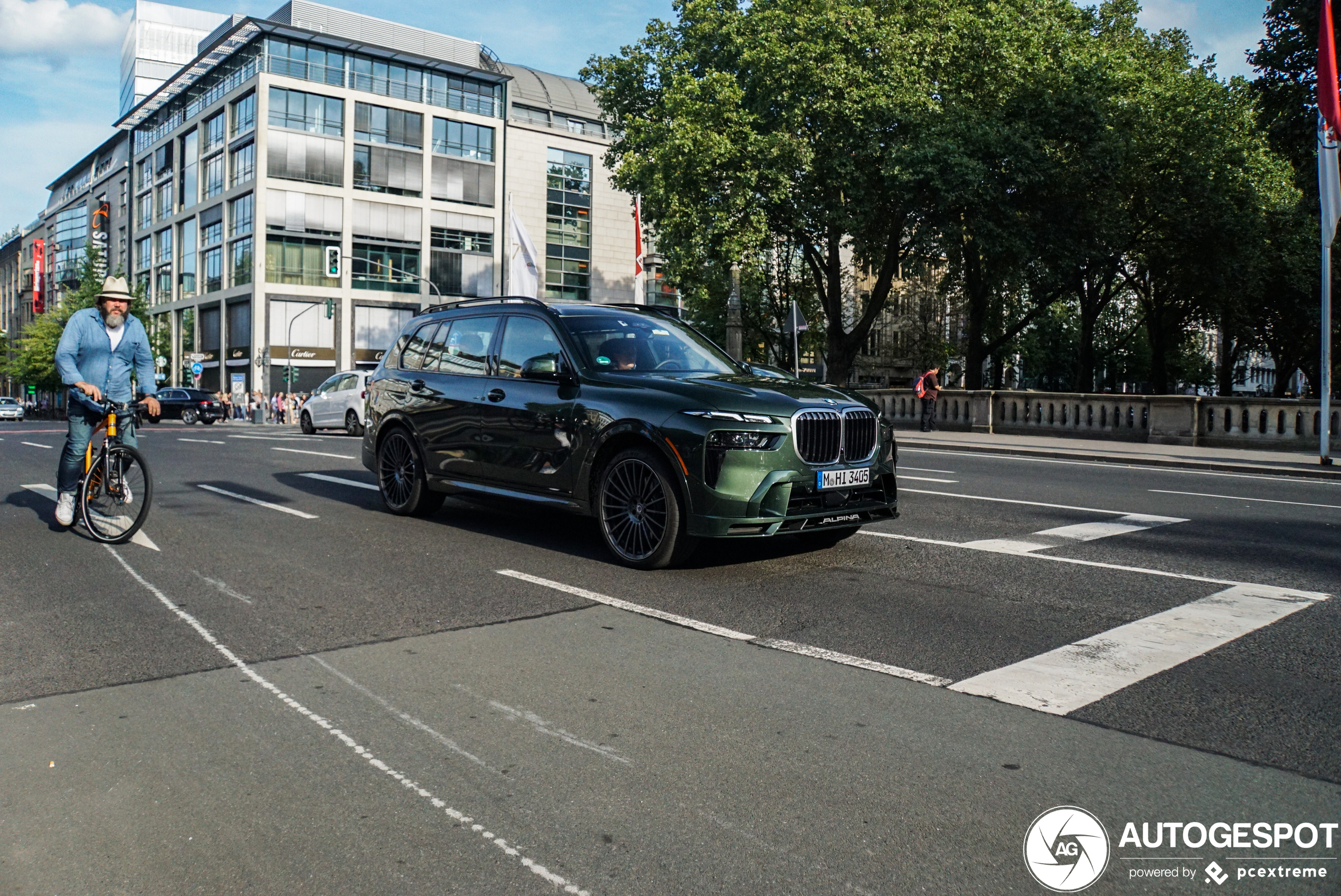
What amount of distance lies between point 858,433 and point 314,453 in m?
12.5

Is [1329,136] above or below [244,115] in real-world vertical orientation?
below

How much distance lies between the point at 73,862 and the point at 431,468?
6.09 metres

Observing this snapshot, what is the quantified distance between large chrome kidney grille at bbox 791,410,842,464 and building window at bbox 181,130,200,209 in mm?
66956

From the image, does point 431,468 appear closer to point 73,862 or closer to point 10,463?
point 73,862

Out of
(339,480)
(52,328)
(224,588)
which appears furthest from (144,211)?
(224,588)

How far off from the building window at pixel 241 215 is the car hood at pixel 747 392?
5501 cm

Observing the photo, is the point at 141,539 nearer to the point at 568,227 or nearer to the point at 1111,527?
the point at 1111,527

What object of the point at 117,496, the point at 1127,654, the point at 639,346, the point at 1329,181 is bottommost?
the point at 1127,654

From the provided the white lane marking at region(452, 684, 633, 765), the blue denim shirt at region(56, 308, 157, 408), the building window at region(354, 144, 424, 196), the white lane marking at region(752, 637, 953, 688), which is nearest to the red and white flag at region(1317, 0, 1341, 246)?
the white lane marking at region(752, 637, 953, 688)

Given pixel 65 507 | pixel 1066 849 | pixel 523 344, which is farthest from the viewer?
pixel 65 507

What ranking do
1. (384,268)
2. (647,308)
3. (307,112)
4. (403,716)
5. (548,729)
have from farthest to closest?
1. (384,268)
2. (307,112)
3. (647,308)
4. (403,716)
5. (548,729)

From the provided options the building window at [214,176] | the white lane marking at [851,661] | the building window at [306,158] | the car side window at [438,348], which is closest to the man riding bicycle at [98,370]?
the car side window at [438,348]

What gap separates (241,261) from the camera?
5844 cm

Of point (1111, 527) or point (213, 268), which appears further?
point (213, 268)
